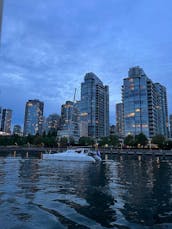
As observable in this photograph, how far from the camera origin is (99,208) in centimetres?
1311

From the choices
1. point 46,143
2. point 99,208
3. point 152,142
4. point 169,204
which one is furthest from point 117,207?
point 46,143

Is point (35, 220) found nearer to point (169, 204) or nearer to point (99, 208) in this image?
point (99, 208)

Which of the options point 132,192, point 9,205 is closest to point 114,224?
point 9,205

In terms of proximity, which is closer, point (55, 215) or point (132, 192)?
point (55, 215)

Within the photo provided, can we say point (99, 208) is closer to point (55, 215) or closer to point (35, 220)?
point (55, 215)

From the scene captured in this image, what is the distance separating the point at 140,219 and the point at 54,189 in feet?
30.6

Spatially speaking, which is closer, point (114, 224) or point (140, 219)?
point (114, 224)

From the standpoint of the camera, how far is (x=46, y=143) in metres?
191

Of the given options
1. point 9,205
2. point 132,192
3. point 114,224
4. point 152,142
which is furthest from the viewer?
point 152,142

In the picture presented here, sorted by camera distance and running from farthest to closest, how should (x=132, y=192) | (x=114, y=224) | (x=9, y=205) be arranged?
(x=132, y=192), (x=9, y=205), (x=114, y=224)

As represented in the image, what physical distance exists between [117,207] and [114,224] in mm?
3053

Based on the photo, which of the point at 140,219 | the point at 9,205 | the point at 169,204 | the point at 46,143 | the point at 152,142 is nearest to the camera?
the point at 140,219

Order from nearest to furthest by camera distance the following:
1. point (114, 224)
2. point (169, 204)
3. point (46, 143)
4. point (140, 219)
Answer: point (114, 224) < point (140, 219) < point (169, 204) < point (46, 143)

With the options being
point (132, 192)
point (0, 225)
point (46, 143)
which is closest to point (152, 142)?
point (46, 143)
